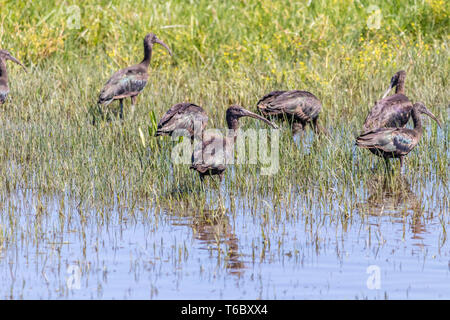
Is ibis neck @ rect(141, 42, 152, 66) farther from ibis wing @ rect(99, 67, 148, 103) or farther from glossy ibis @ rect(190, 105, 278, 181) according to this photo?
glossy ibis @ rect(190, 105, 278, 181)

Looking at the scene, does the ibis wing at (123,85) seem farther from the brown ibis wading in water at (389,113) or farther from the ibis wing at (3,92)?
the brown ibis wading in water at (389,113)

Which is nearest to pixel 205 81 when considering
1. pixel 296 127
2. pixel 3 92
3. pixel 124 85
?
pixel 124 85

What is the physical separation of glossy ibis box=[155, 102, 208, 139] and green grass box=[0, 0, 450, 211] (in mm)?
243

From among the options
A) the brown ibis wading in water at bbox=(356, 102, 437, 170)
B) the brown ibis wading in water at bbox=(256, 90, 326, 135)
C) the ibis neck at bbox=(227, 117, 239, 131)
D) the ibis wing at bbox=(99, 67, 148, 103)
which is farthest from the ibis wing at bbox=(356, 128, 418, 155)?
the ibis wing at bbox=(99, 67, 148, 103)

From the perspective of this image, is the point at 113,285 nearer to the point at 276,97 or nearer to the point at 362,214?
the point at 362,214

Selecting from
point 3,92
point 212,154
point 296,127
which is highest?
point 3,92

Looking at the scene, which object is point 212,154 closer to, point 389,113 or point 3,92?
point 389,113

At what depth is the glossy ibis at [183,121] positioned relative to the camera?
947 centimetres

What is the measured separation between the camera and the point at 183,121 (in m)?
9.58

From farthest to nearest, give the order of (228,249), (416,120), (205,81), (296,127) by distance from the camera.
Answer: (205,81), (296,127), (416,120), (228,249)

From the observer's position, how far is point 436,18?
15062mm

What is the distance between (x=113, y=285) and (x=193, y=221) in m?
1.80

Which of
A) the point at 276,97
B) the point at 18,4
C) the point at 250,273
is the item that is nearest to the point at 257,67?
the point at 276,97

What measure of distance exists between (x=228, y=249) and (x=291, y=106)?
449cm
